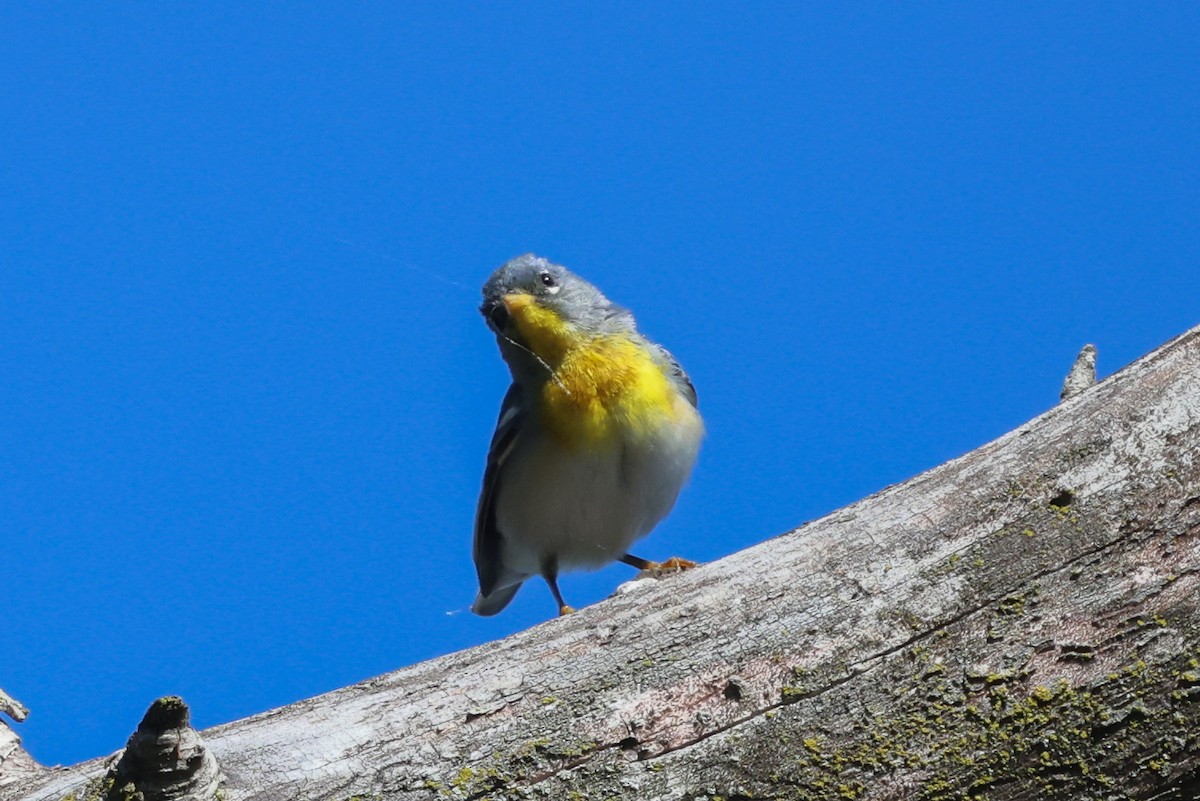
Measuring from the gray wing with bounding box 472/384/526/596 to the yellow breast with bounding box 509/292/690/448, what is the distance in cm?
27

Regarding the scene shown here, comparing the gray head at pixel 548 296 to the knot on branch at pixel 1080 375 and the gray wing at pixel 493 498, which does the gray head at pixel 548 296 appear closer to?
the gray wing at pixel 493 498

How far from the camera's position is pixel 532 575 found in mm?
6699

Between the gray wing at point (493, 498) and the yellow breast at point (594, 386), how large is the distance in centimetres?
27

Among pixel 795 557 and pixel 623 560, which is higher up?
pixel 623 560

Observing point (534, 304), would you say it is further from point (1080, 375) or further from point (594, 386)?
point (1080, 375)

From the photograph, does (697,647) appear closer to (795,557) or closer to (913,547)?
(795,557)

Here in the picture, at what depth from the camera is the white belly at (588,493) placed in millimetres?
5801

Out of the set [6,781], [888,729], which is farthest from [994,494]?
[6,781]

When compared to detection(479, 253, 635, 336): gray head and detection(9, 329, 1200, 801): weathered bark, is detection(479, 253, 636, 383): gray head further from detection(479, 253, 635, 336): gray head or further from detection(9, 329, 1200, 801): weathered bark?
detection(9, 329, 1200, 801): weathered bark

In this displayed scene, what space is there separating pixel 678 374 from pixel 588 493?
Result: 2.97 feet

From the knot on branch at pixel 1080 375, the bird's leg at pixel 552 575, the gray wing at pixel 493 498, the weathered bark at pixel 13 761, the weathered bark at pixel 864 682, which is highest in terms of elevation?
the gray wing at pixel 493 498

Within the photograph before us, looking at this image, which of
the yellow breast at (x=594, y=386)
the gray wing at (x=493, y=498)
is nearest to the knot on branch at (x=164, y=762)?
the yellow breast at (x=594, y=386)

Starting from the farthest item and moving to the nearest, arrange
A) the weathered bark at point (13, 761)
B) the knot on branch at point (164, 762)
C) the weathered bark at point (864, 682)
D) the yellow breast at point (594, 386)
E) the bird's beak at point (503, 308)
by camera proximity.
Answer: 1. the bird's beak at point (503, 308)
2. the yellow breast at point (594, 386)
3. the weathered bark at point (13, 761)
4. the weathered bark at point (864, 682)
5. the knot on branch at point (164, 762)

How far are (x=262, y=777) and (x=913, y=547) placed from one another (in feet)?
5.66
